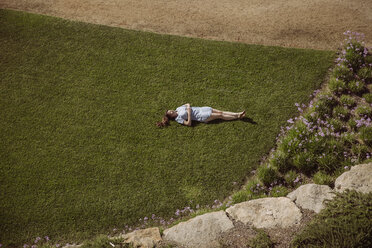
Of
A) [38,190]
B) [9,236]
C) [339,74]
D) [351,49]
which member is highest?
[351,49]

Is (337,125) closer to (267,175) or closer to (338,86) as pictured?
(338,86)

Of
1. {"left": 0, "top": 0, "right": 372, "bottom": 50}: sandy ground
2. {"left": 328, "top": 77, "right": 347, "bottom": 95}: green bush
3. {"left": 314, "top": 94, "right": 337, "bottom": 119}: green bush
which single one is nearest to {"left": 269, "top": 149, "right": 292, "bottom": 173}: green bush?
{"left": 314, "top": 94, "right": 337, "bottom": 119}: green bush

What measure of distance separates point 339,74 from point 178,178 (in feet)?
20.4

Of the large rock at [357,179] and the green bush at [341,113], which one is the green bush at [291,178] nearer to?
the large rock at [357,179]

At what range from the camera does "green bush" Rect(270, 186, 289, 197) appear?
695 centimetres

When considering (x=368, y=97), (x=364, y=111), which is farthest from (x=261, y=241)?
(x=368, y=97)

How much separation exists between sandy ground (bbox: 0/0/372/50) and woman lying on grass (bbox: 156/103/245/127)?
377 centimetres

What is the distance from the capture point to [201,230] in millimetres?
6137

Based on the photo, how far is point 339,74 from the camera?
920 cm

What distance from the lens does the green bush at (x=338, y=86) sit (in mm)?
8859

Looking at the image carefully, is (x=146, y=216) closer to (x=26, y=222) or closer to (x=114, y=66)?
(x=26, y=222)

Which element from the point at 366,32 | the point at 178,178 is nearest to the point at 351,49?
the point at 366,32

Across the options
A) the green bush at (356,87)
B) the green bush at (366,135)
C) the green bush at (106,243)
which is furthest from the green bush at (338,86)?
the green bush at (106,243)

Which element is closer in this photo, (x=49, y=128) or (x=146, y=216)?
(x=146, y=216)
